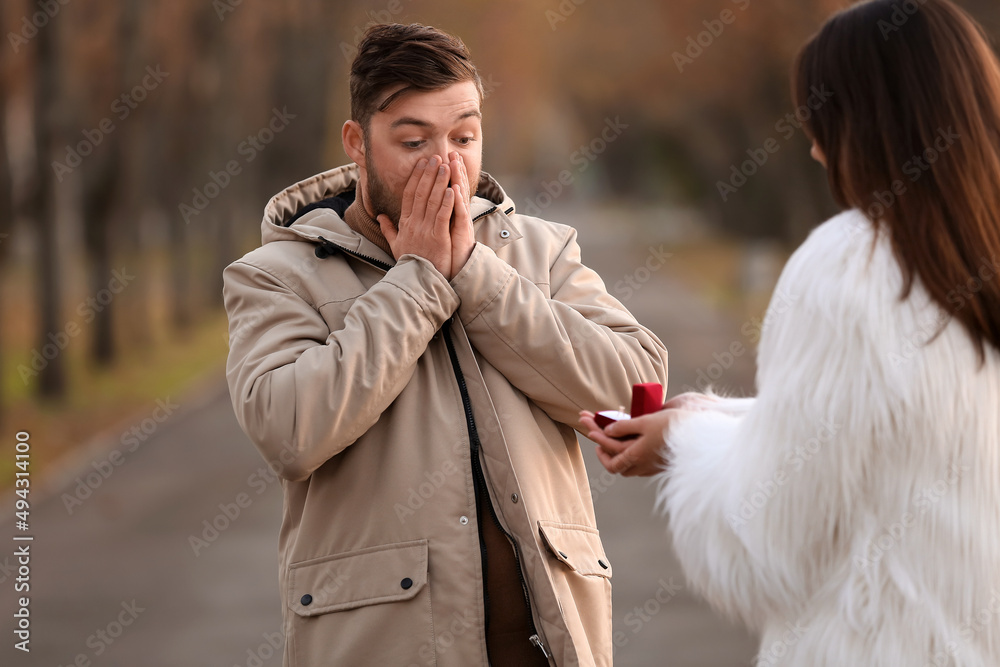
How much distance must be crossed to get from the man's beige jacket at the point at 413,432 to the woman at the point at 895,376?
2.24 ft

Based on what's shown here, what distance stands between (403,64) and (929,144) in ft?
4.65

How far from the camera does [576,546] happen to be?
2906mm

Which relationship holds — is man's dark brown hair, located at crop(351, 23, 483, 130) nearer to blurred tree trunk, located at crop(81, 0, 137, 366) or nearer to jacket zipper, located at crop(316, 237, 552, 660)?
jacket zipper, located at crop(316, 237, 552, 660)

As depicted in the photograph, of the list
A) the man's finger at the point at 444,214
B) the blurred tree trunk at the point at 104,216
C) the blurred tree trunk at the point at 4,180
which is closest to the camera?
the man's finger at the point at 444,214

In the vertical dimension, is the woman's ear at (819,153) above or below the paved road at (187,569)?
above

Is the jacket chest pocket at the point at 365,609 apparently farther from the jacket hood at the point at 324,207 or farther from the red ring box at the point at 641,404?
the jacket hood at the point at 324,207

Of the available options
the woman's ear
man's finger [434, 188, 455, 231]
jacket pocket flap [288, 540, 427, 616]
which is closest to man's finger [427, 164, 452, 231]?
man's finger [434, 188, 455, 231]

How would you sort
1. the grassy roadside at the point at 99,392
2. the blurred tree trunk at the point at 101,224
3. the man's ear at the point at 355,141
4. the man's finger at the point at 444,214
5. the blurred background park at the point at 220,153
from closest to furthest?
the man's finger at the point at 444,214 → the man's ear at the point at 355,141 → the grassy roadside at the point at 99,392 → the blurred background park at the point at 220,153 → the blurred tree trunk at the point at 101,224

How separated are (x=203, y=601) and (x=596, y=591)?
182 inches

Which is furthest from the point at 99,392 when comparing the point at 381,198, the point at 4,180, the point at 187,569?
the point at 381,198

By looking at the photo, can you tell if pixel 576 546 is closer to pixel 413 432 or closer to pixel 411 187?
pixel 413 432

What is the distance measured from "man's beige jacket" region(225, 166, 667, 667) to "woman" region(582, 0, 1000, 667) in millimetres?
682

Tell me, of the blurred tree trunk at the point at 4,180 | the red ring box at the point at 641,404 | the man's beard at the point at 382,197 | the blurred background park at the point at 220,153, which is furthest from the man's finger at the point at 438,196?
the blurred tree trunk at the point at 4,180

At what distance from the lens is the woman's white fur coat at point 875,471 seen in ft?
7.25
